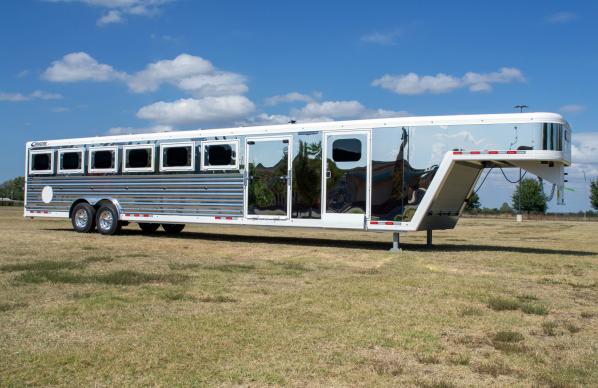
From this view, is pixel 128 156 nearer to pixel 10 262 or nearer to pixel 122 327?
pixel 10 262

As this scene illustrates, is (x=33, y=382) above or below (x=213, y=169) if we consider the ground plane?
below

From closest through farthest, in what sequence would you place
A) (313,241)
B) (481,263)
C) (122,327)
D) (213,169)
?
(122,327)
(481,263)
(213,169)
(313,241)

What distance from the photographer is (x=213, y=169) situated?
14336 millimetres

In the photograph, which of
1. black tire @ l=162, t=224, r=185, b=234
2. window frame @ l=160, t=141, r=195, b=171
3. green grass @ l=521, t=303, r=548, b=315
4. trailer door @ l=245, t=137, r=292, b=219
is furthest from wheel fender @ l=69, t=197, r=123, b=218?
green grass @ l=521, t=303, r=548, b=315

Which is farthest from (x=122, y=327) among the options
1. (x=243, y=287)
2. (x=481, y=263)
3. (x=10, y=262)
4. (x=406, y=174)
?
(x=406, y=174)

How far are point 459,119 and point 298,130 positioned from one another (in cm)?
357

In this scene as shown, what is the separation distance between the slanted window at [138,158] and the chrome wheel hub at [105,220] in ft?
4.45

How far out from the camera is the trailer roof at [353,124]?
11.4 meters

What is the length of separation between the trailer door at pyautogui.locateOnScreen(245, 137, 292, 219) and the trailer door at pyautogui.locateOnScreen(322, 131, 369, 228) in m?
0.96

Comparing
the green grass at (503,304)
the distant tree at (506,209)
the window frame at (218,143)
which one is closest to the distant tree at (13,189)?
the distant tree at (506,209)

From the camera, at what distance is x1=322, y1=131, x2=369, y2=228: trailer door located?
41.2 feet

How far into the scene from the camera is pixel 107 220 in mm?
15961

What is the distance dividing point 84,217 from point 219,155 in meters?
4.83

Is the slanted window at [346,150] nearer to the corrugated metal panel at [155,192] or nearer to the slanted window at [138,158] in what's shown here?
the corrugated metal panel at [155,192]
